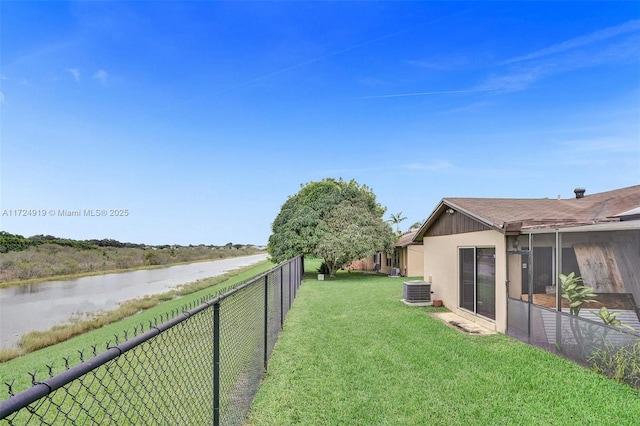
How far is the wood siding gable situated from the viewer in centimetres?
889

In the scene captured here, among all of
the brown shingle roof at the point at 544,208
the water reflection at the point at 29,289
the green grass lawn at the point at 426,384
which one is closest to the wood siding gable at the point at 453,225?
the brown shingle roof at the point at 544,208

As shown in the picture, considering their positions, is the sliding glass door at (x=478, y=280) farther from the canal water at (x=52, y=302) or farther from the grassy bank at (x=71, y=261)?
the grassy bank at (x=71, y=261)

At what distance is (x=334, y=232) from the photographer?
21.1m

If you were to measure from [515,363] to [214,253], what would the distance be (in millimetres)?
81521

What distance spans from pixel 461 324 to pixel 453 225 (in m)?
2.95

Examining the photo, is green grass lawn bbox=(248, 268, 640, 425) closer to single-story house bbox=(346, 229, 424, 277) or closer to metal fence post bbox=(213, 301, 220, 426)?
metal fence post bbox=(213, 301, 220, 426)

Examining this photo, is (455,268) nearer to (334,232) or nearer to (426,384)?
(426,384)

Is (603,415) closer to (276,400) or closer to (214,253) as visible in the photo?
(276,400)

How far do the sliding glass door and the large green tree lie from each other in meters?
10.4

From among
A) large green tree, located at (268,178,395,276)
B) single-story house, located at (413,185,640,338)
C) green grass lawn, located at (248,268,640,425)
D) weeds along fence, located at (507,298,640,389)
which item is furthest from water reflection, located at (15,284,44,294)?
weeds along fence, located at (507,298,640,389)

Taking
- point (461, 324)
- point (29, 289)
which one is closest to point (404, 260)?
point (461, 324)

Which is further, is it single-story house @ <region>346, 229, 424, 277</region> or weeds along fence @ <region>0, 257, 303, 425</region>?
single-story house @ <region>346, 229, 424, 277</region>

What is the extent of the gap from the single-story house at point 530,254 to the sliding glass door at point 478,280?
2 cm

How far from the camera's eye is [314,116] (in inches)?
919
